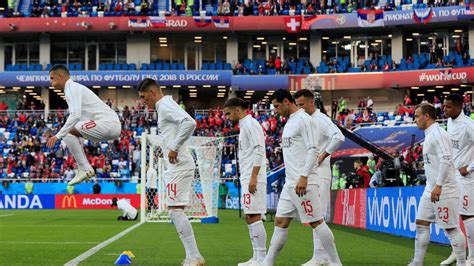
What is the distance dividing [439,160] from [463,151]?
109cm

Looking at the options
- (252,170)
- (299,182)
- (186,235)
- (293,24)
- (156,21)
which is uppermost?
(156,21)

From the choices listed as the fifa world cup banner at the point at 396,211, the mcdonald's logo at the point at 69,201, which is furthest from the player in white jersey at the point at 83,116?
the mcdonald's logo at the point at 69,201

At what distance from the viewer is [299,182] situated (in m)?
11.2

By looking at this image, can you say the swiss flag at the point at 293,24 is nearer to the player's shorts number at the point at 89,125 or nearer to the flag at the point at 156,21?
the flag at the point at 156,21

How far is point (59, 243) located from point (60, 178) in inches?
1257

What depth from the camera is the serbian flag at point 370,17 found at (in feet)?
200

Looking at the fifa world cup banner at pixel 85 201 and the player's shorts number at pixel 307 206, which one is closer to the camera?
the player's shorts number at pixel 307 206

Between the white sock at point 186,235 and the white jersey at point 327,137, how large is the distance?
330 centimetres

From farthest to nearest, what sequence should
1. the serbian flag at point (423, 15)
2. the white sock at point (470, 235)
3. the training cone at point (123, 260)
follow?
the serbian flag at point (423, 15)
the training cone at point (123, 260)
the white sock at point (470, 235)

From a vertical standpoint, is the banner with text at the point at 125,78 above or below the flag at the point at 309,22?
below

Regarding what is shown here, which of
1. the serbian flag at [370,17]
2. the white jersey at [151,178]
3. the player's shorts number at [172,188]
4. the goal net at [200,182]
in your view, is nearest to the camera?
the player's shorts number at [172,188]

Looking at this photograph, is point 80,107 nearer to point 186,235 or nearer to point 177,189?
point 177,189

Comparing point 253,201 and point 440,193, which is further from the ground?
point 440,193

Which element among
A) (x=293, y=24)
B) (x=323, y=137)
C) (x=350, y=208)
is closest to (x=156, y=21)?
(x=293, y=24)
